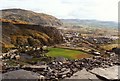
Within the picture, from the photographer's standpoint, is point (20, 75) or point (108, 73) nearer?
point (20, 75)

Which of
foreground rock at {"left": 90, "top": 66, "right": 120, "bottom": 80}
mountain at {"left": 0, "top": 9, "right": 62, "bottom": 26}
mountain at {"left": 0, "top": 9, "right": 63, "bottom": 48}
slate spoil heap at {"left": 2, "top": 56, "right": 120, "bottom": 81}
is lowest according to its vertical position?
mountain at {"left": 0, "top": 9, "right": 62, "bottom": 26}

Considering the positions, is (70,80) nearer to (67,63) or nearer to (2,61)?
(67,63)

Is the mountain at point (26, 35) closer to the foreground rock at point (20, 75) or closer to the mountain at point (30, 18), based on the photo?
the foreground rock at point (20, 75)

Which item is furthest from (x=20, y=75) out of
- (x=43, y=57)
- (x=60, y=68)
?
(x=43, y=57)

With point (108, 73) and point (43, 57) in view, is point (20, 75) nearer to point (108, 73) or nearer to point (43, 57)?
point (108, 73)

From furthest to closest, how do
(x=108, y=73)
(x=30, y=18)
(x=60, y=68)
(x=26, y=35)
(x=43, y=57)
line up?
(x=30, y=18)
(x=26, y=35)
(x=43, y=57)
(x=60, y=68)
(x=108, y=73)

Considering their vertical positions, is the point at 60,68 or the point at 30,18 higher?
the point at 60,68

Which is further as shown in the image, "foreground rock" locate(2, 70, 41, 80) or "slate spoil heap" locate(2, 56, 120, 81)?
"slate spoil heap" locate(2, 56, 120, 81)

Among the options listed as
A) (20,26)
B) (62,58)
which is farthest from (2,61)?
(20,26)

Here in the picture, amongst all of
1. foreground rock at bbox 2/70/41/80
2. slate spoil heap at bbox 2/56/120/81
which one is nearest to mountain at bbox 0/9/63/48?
slate spoil heap at bbox 2/56/120/81

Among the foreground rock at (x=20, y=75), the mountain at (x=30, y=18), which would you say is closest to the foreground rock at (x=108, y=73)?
the foreground rock at (x=20, y=75)

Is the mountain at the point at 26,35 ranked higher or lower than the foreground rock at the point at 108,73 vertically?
lower

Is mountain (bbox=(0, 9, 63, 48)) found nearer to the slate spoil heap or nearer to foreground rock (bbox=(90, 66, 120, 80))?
the slate spoil heap
